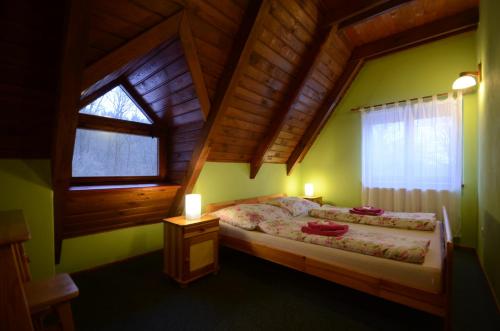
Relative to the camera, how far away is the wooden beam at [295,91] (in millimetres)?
2941

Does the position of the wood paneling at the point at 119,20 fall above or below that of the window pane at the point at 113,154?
above

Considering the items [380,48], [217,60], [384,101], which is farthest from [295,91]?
[384,101]

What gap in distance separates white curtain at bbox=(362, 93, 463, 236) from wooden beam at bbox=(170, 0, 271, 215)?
2.49 m

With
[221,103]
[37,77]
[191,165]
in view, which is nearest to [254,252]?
[191,165]

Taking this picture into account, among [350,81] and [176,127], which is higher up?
[350,81]

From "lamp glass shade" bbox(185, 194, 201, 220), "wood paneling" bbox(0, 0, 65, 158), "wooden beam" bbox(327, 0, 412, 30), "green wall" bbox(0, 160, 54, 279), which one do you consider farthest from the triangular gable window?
"wooden beam" bbox(327, 0, 412, 30)

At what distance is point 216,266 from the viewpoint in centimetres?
246

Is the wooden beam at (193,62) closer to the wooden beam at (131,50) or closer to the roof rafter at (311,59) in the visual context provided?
the wooden beam at (131,50)

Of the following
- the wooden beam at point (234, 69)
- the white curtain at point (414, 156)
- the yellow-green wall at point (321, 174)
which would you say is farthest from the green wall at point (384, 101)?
the wooden beam at point (234, 69)

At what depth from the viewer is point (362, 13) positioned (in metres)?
2.79

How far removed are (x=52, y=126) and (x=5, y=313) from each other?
1.41 metres

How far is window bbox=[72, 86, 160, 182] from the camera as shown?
2453mm

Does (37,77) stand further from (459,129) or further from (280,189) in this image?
(459,129)

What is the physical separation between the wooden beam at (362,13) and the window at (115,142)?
2.49 metres
